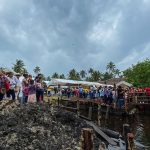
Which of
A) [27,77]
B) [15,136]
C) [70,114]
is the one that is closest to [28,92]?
[27,77]

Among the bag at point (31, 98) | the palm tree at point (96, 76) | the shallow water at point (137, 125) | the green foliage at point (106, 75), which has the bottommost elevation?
the shallow water at point (137, 125)

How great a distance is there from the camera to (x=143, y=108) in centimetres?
4056

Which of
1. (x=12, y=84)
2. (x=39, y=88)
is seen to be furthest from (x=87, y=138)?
(x=39, y=88)

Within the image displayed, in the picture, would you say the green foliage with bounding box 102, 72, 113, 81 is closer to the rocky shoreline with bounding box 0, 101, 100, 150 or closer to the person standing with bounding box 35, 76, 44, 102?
→ the person standing with bounding box 35, 76, 44, 102

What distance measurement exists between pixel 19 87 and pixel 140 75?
62.3 metres

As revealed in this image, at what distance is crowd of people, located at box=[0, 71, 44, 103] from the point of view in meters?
19.6

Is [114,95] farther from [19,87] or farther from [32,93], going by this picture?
[19,87]

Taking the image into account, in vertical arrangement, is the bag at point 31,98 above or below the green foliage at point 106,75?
below

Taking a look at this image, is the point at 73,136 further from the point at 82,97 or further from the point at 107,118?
the point at 82,97

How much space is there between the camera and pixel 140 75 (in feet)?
264

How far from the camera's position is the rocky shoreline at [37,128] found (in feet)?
53.4

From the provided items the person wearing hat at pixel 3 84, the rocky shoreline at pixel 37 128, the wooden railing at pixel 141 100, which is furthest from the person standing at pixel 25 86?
the wooden railing at pixel 141 100

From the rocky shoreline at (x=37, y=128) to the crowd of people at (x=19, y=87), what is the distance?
746mm

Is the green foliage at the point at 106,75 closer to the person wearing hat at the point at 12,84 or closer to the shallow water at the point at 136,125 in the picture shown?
the shallow water at the point at 136,125
